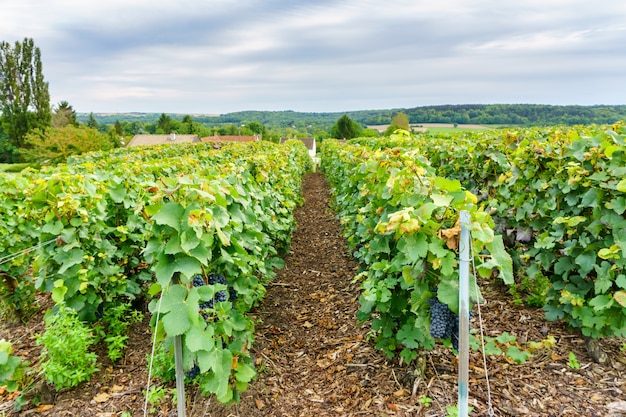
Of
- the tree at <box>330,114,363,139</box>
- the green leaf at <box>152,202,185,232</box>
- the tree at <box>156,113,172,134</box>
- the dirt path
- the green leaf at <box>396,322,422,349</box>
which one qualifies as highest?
the tree at <box>156,113,172,134</box>

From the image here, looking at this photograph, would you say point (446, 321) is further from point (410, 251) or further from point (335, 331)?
point (335, 331)

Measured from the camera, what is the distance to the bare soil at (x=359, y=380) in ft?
8.85

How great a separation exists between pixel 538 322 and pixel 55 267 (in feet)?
14.3

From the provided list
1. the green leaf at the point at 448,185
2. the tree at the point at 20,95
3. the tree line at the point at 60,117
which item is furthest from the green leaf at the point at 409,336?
the tree at the point at 20,95

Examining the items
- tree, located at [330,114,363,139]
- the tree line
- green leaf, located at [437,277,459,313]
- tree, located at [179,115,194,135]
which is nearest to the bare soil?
green leaf, located at [437,277,459,313]

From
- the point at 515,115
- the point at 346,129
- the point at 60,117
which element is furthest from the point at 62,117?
the point at 515,115

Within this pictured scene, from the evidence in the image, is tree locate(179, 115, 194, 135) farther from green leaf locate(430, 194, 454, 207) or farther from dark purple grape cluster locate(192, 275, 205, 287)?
green leaf locate(430, 194, 454, 207)

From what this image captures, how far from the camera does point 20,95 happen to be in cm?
4197

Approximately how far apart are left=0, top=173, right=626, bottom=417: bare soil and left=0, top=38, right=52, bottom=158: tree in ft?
154

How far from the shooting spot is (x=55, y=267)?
3.42m

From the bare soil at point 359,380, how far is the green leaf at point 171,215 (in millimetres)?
1449

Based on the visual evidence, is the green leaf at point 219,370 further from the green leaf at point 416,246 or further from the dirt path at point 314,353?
the green leaf at point 416,246

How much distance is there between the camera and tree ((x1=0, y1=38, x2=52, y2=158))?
1625 inches

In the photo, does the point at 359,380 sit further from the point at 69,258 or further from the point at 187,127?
the point at 187,127
